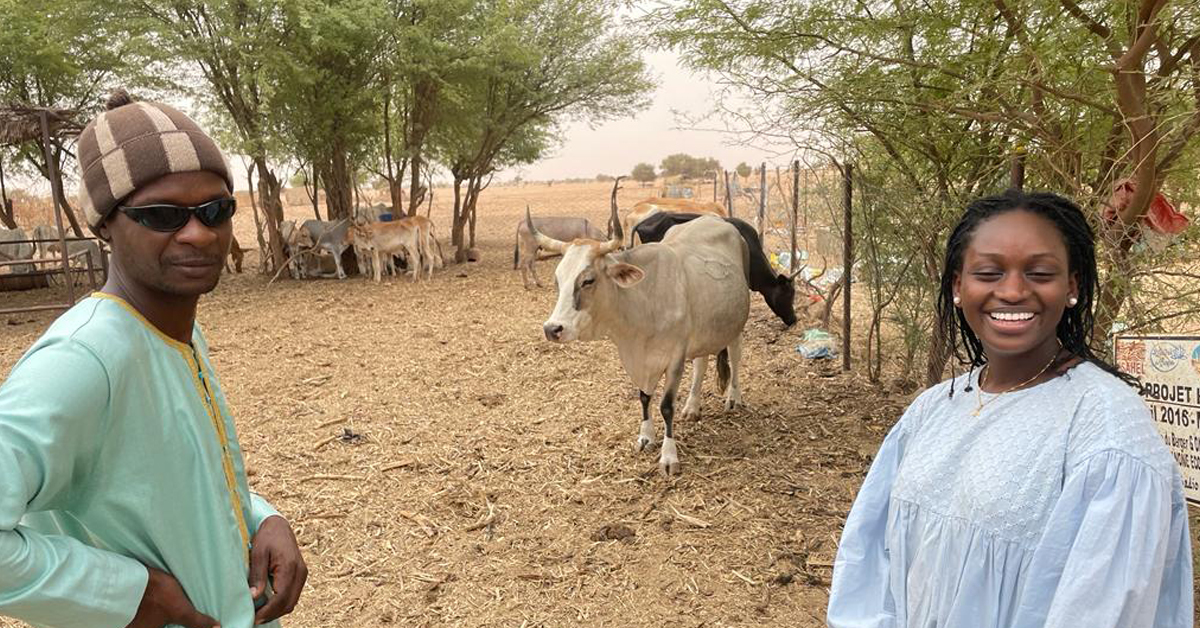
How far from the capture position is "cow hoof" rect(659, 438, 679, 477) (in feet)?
16.1

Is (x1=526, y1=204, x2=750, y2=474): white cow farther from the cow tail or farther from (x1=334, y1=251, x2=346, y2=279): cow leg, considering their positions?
(x1=334, y1=251, x2=346, y2=279): cow leg

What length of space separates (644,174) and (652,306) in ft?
203

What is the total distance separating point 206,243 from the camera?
1.35 m

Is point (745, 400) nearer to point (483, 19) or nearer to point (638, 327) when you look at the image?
point (638, 327)

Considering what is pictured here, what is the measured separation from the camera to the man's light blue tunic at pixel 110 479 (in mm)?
1054

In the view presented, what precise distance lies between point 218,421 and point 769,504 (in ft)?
12.0

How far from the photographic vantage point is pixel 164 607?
1.23m

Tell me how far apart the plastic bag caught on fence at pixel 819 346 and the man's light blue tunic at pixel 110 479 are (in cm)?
683

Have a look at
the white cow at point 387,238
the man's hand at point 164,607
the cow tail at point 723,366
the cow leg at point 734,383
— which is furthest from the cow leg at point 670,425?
the white cow at point 387,238

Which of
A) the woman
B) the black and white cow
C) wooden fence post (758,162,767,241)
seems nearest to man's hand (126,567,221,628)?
the woman

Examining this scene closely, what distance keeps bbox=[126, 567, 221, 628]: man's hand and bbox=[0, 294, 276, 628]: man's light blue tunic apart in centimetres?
3

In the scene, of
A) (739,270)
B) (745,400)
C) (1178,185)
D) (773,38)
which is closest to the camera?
(1178,185)

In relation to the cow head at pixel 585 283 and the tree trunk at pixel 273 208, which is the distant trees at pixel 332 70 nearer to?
the tree trunk at pixel 273 208

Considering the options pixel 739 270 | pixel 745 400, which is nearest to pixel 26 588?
pixel 739 270
